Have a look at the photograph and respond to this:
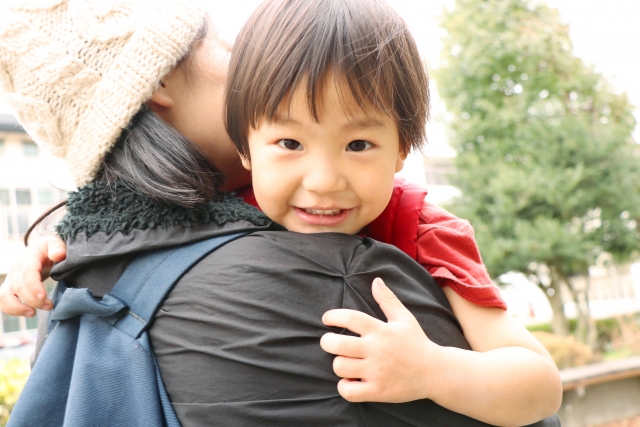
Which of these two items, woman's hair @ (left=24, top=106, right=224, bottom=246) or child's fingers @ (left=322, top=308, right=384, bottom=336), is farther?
woman's hair @ (left=24, top=106, right=224, bottom=246)

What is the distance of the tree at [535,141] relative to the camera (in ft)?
38.4

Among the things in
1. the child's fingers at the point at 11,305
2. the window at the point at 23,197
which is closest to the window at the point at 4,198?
the window at the point at 23,197

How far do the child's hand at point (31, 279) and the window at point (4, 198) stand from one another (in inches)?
679

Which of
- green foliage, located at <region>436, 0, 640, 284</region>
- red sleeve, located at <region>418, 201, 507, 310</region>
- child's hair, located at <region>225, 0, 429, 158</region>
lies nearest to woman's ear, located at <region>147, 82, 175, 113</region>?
child's hair, located at <region>225, 0, 429, 158</region>

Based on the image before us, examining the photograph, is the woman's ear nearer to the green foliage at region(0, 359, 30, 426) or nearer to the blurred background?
the green foliage at region(0, 359, 30, 426)

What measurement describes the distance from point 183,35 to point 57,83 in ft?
0.96

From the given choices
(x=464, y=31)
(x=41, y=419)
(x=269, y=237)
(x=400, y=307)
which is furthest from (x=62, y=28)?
(x=464, y=31)

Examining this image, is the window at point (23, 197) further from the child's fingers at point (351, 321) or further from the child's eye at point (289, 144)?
the child's fingers at point (351, 321)

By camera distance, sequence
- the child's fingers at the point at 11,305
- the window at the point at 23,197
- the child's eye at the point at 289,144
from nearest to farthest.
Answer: the child's eye at the point at 289,144 < the child's fingers at the point at 11,305 < the window at the point at 23,197

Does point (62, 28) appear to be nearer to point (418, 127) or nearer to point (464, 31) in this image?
point (418, 127)

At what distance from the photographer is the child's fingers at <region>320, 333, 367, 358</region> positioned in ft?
3.19

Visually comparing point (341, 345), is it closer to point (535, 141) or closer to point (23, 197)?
point (535, 141)

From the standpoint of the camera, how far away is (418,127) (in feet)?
4.30

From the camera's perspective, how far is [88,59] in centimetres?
123
